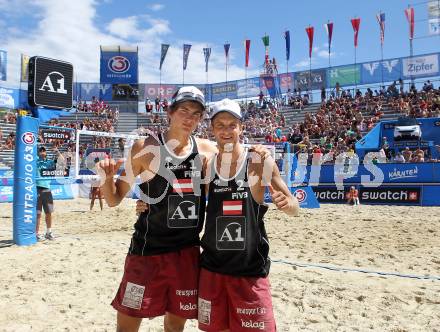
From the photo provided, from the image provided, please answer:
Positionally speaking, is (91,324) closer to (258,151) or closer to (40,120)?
(258,151)

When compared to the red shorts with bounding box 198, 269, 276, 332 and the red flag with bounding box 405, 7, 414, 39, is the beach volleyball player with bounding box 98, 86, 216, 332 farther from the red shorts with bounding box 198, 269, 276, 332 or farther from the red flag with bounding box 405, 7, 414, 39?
the red flag with bounding box 405, 7, 414, 39

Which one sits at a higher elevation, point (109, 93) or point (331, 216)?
point (109, 93)

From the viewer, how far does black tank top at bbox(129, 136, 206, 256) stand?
245cm

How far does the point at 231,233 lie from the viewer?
2.29m

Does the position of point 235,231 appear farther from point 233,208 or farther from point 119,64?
point 119,64

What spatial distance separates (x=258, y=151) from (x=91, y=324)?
2.25 m

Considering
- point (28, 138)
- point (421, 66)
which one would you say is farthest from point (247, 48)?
point (28, 138)

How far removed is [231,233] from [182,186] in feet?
1.45

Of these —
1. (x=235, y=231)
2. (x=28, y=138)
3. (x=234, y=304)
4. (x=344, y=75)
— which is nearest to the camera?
(x=234, y=304)

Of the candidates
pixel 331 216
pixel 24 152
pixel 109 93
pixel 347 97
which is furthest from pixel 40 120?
pixel 109 93

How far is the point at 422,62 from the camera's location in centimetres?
2250

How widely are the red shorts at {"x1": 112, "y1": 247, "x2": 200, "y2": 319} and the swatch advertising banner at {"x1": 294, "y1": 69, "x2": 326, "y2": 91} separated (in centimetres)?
2548

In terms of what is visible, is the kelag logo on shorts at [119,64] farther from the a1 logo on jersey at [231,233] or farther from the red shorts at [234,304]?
the red shorts at [234,304]

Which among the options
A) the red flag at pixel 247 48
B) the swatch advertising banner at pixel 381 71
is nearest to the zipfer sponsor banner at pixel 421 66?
the swatch advertising banner at pixel 381 71
